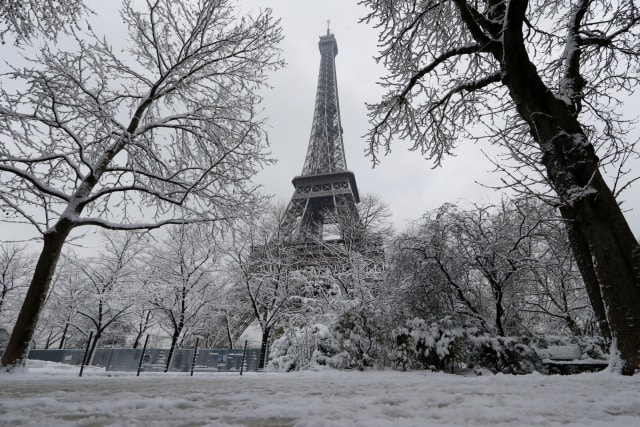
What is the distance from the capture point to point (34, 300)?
605 centimetres

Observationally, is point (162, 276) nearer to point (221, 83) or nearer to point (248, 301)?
point (248, 301)

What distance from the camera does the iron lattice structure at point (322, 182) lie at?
24.4 metres

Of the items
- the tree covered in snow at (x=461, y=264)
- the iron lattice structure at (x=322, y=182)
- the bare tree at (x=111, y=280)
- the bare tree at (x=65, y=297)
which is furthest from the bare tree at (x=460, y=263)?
the bare tree at (x=65, y=297)

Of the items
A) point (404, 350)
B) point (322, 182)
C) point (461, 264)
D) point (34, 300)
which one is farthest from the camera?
point (322, 182)

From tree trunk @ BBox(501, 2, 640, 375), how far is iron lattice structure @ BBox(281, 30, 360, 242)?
13597 millimetres

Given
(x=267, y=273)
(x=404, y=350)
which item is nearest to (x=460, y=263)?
(x=404, y=350)

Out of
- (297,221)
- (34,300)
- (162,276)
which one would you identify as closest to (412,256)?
(34,300)

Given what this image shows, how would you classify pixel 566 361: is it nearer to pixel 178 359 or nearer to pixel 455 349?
pixel 455 349

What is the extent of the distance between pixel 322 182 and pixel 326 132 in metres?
9.51

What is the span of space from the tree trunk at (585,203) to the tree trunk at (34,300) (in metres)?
8.41

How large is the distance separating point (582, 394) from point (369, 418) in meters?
1.67

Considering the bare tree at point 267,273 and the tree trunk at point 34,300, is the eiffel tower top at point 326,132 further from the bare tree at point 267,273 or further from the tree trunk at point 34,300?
the tree trunk at point 34,300

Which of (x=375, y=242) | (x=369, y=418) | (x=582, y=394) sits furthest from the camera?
(x=375, y=242)

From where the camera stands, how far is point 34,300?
605 cm
